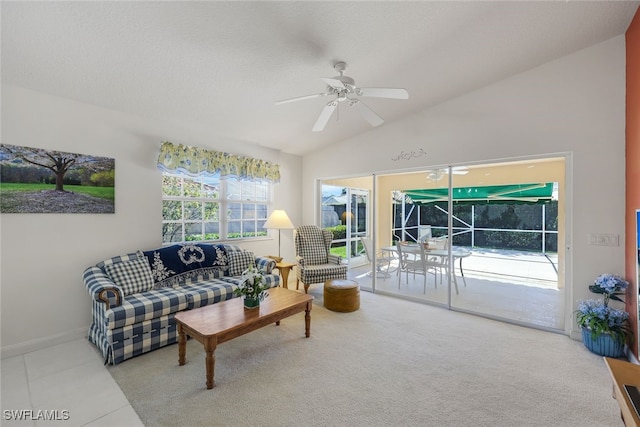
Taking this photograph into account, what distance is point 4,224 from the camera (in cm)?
253

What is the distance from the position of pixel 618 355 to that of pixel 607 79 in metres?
2.70

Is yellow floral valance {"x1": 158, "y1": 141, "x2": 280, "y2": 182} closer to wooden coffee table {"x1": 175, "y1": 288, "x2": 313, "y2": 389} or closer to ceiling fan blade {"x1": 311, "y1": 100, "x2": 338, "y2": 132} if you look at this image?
ceiling fan blade {"x1": 311, "y1": 100, "x2": 338, "y2": 132}

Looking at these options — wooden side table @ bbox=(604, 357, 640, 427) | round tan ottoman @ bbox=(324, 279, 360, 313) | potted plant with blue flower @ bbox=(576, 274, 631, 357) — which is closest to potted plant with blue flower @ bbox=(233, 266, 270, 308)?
round tan ottoman @ bbox=(324, 279, 360, 313)

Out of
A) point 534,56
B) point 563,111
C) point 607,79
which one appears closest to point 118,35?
point 534,56

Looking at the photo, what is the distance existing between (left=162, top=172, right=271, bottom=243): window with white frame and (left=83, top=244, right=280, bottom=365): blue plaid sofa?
1.26 feet

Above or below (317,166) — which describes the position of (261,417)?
below

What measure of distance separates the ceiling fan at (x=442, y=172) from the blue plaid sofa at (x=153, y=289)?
2.72 m

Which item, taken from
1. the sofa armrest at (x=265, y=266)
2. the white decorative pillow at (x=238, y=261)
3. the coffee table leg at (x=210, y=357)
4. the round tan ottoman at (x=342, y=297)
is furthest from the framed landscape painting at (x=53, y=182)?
the round tan ottoman at (x=342, y=297)

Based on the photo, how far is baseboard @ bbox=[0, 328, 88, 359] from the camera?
2.52 meters

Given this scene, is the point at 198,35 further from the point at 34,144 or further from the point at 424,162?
the point at 424,162

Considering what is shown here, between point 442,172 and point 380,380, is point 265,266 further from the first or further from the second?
point 442,172

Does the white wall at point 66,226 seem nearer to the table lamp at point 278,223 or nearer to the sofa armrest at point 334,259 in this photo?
the table lamp at point 278,223

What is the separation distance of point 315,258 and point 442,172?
2.44 metres

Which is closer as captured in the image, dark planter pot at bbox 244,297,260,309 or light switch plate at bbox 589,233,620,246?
dark planter pot at bbox 244,297,260,309
